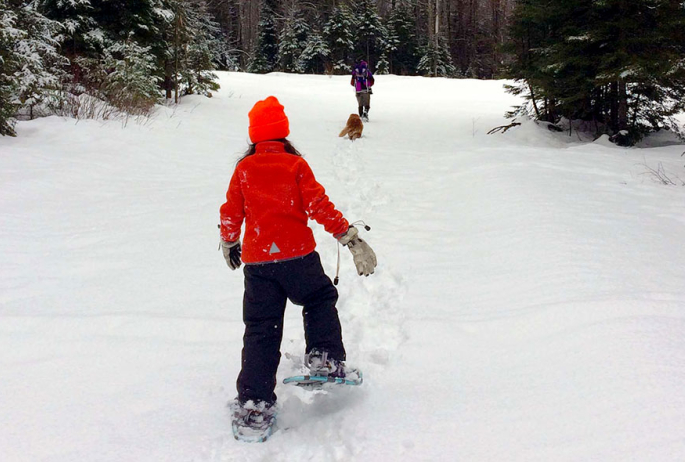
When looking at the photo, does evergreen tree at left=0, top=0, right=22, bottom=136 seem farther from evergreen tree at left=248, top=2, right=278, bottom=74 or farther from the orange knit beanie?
evergreen tree at left=248, top=2, right=278, bottom=74

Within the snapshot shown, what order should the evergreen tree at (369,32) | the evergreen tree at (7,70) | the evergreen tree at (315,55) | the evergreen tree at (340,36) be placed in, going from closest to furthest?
the evergreen tree at (7,70)
the evergreen tree at (340,36)
the evergreen tree at (315,55)
the evergreen tree at (369,32)

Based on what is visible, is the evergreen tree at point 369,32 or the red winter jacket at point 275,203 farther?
the evergreen tree at point 369,32

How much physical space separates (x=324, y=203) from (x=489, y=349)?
1.43m

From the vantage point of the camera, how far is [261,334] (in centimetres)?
232

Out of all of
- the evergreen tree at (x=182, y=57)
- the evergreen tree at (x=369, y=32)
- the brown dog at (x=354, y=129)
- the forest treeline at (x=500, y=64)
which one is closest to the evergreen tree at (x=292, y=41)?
the evergreen tree at (x=369, y=32)

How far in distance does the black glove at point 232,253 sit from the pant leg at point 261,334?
0.42 feet

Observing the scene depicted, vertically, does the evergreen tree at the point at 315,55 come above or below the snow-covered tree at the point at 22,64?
above

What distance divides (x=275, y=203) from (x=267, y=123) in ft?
1.41

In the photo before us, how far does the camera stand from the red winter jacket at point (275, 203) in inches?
91.4

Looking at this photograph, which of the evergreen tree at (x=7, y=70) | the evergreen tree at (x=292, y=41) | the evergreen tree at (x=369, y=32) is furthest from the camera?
the evergreen tree at (x=292, y=41)

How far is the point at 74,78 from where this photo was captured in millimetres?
10898

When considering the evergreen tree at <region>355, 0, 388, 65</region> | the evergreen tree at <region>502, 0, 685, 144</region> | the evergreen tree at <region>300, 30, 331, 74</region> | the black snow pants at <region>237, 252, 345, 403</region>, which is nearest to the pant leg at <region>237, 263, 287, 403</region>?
the black snow pants at <region>237, 252, 345, 403</region>

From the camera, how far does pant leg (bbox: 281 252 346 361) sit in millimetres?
2371

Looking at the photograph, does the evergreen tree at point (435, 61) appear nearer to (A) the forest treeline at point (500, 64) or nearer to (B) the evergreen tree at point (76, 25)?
(A) the forest treeline at point (500, 64)
